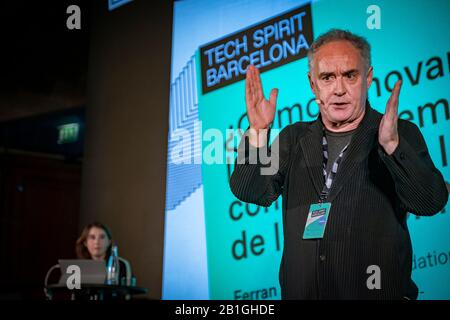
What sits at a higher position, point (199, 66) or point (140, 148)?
point (199, 66)

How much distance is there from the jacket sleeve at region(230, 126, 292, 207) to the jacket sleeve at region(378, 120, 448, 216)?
1.37 feet

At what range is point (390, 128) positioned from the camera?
1.87 metres

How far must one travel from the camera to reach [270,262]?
393 centimetres

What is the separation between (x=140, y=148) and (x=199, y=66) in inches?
48.3

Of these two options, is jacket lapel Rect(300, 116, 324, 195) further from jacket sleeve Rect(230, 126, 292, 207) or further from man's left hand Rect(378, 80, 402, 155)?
man's left hand Rect(378, 80, 402, 155)

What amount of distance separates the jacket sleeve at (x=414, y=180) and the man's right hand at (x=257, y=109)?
1.39 feet

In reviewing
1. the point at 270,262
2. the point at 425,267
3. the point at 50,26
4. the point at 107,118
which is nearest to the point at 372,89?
the point at 425,267

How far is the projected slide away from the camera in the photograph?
3.24 m

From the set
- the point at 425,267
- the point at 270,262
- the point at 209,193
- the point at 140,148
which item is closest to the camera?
the point at 425,267

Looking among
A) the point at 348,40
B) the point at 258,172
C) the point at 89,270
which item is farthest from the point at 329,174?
the point at 89,270

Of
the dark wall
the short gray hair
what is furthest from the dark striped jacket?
the dark wall
